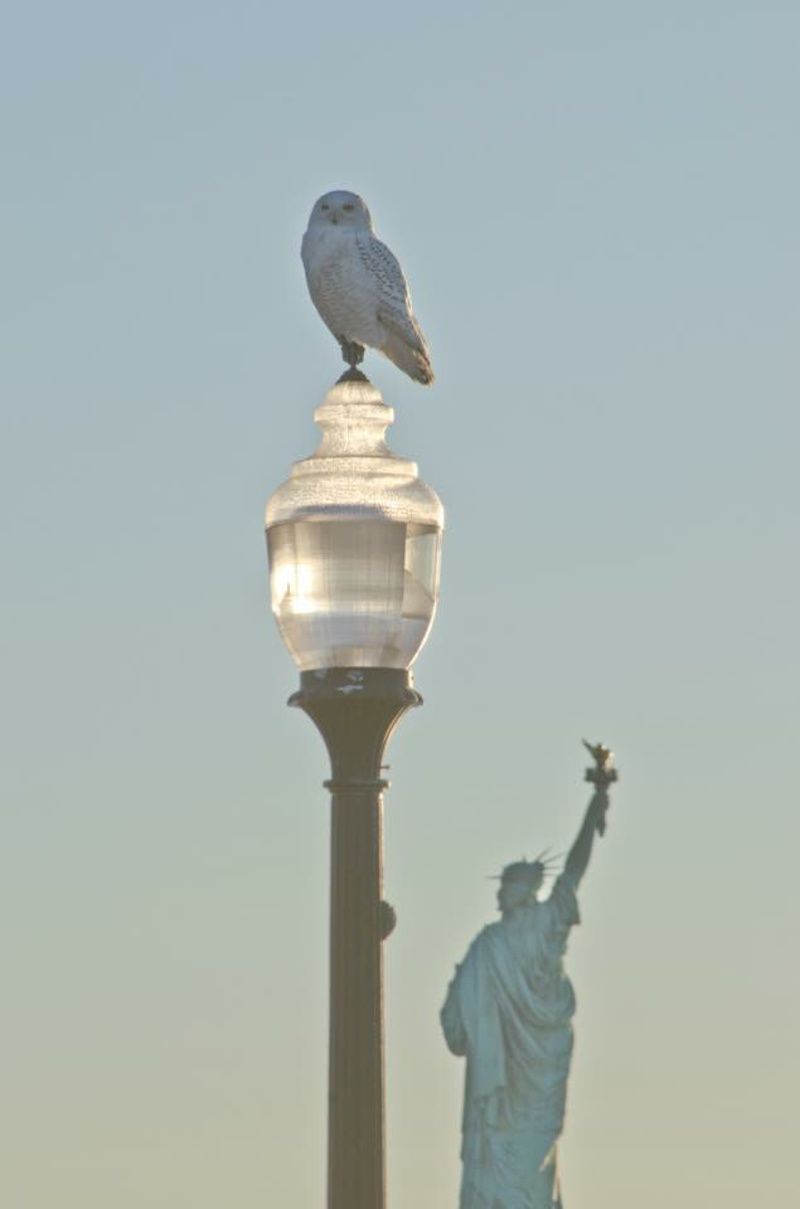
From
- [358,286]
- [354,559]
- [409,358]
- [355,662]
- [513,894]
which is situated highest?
[358,286]

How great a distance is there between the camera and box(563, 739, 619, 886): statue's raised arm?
104 ft


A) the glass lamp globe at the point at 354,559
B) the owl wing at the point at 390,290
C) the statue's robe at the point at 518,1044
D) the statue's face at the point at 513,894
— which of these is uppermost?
the owl wing at the point at 390,290

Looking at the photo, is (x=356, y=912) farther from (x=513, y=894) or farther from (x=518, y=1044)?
(x=518, y=1044)

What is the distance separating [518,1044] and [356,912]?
1476 mm

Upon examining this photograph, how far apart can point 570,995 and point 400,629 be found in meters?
2.78

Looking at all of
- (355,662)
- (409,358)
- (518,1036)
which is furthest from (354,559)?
(518,1036)

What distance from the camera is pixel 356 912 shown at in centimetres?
3288

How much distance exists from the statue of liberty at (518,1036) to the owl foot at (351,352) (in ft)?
14.0

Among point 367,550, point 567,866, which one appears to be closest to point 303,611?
point 367,550

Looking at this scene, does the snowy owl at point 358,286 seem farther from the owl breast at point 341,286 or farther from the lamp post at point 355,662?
the lamp post at point 355,662

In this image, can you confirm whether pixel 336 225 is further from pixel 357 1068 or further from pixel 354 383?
pixel 357 1068

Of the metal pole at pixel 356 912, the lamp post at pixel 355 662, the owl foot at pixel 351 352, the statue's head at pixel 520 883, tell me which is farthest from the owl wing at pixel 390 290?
the statue's head at pixel 520 883

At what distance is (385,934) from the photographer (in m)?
32.9

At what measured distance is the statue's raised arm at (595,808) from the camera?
31641mm
